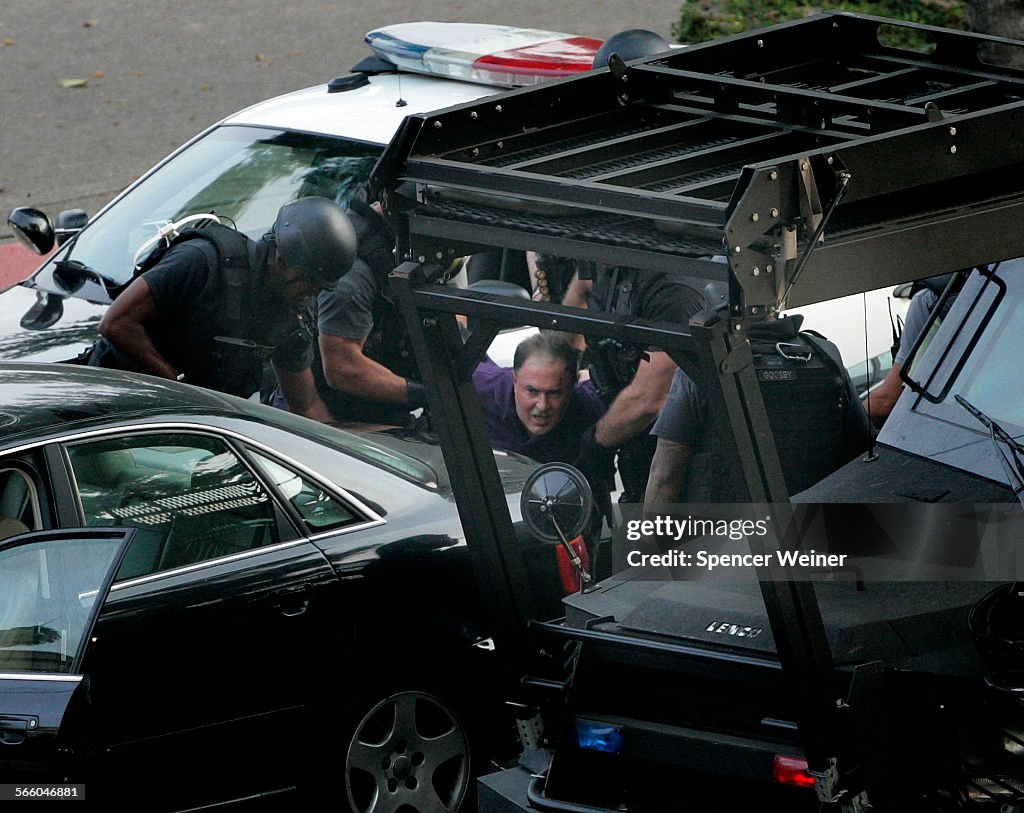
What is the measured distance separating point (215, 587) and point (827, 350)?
242cm

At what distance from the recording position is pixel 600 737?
14.7ft

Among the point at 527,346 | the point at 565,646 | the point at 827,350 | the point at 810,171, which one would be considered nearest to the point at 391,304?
the point at 527,346

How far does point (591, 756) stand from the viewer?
454cm

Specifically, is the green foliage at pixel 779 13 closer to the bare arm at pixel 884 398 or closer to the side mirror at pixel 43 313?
the side mirror at pixel 43 313

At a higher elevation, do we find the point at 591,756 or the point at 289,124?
the point at 289,124

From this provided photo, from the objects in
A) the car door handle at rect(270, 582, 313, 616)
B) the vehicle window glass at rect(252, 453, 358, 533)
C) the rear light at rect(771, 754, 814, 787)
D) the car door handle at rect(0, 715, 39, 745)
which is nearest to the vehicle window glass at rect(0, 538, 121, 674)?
the car door handle at rect(0, 715, 39, 745)

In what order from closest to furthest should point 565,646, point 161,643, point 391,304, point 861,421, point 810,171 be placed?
1. point 810,171
2. point 565,646
3. point 161,643
4. point 861,421
5. point 391,304

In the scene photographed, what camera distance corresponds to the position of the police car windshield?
7887mm

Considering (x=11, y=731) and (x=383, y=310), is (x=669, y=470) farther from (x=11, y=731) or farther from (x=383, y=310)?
(x=11, y=731)

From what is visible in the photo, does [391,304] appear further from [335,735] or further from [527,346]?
[335,735]

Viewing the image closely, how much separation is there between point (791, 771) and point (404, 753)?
1871 millimetres

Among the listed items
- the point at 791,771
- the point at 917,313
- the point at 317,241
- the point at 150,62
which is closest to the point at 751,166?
the point at 791,771

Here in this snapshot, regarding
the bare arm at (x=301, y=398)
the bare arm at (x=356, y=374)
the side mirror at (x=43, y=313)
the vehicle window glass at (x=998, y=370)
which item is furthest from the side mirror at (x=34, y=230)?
the vehicle window glass at (x=998, y=370)

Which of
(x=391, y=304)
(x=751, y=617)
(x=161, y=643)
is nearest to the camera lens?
(x=751, y=617)
